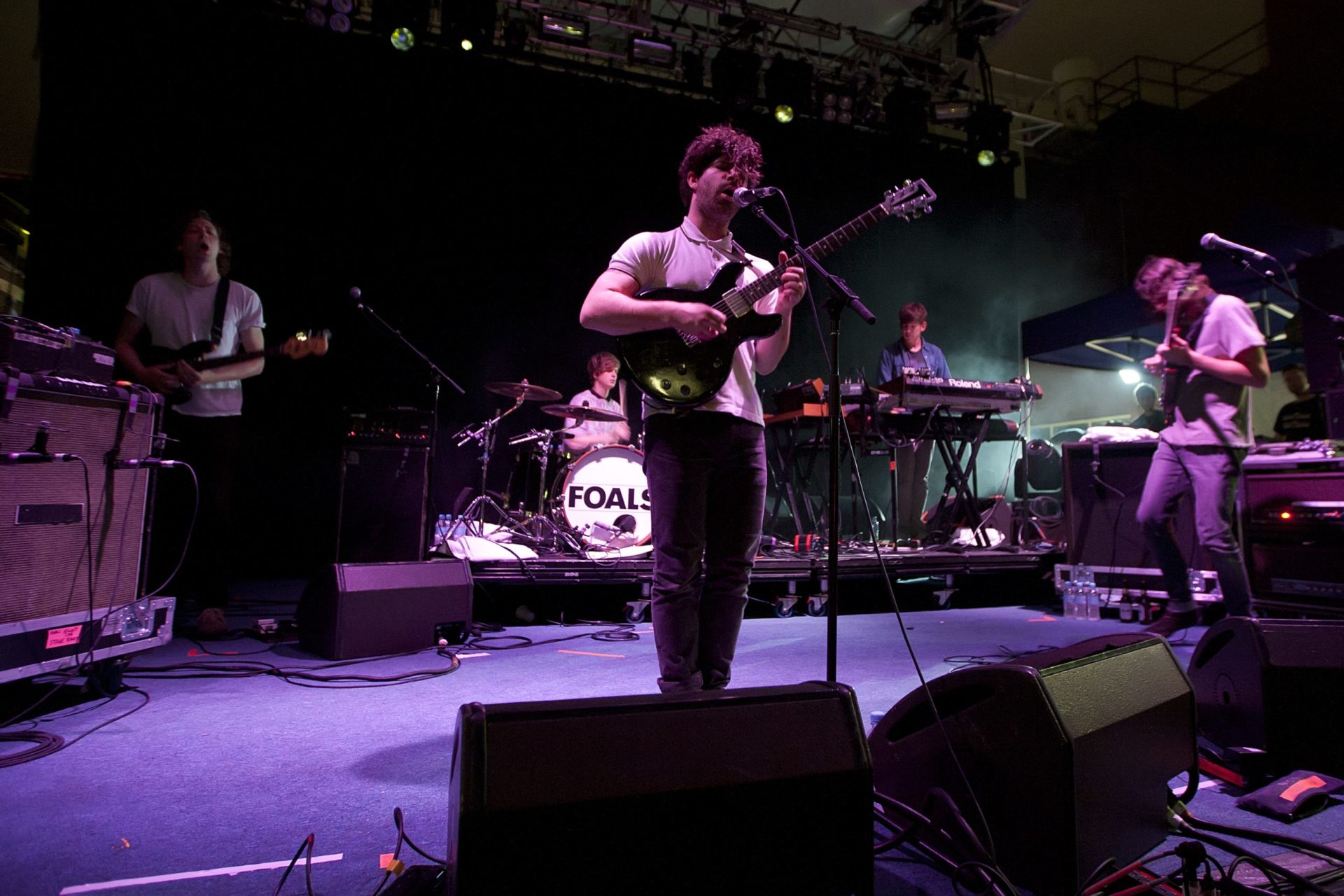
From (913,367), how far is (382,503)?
170 inches

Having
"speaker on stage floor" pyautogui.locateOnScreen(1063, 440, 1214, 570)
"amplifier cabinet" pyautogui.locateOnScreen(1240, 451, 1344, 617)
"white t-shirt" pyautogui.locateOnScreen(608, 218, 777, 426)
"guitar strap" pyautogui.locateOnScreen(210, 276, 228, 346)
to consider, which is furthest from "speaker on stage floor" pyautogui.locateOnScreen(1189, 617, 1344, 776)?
"guitar strap" pyautogui.locateOnScreen(210, 276, 228, 346)

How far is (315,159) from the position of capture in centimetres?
646

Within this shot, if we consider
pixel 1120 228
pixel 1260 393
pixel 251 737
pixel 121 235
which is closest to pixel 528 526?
pixel 251 737

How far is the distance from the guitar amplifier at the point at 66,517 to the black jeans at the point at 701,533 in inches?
83.5

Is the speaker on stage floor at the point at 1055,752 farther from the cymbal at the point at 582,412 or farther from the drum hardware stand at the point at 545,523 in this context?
the cymbal at the point at 582,412

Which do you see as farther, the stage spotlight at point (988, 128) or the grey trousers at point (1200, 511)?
the stage spotlight at point (988, 128)

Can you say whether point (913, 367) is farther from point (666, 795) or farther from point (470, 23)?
point (666, 795)

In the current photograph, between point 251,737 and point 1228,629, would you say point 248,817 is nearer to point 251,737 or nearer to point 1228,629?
point 251,737

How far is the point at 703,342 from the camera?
215cm

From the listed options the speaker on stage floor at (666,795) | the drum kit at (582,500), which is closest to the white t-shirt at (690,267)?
the speaker on stage floor at (666,795)

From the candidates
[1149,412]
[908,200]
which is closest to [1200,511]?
[908,200]

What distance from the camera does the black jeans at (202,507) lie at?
382cm

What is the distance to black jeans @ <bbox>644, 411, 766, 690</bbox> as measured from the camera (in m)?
2.08

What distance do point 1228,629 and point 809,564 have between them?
3024 mm
